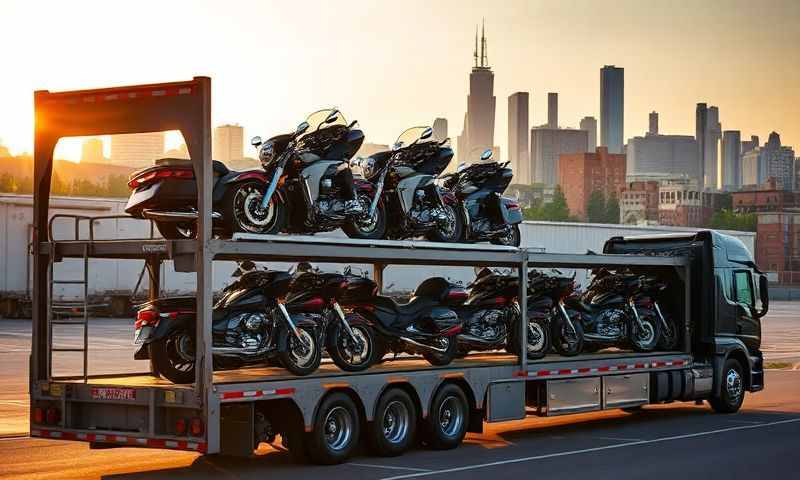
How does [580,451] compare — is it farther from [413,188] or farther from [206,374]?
[206,374]

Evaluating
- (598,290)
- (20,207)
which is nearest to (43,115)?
(598,290)

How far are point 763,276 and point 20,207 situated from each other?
3163 centimetres

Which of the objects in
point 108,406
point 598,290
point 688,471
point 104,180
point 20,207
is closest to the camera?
point 108,406

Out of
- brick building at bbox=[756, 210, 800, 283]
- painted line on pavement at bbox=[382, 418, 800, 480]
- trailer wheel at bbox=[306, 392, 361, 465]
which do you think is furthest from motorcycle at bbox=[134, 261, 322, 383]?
brick building at bbox=[756, 210, 800, 283]

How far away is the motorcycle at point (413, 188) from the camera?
16109 mm

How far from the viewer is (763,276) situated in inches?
834

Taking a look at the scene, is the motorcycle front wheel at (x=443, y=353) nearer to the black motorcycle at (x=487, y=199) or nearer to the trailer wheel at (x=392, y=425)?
the trailer wheel at (x=392, y=425)

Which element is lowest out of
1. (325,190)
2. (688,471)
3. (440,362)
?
(688,471)

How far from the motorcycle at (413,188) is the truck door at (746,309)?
5.90 m

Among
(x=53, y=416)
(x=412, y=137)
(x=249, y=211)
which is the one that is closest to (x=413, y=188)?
(x=412, y=137)

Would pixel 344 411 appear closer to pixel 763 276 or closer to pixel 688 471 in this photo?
pixel 688 471

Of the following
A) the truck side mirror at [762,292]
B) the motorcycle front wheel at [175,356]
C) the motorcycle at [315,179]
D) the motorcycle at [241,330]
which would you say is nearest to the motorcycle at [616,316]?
the truck side mirror at [762,292]

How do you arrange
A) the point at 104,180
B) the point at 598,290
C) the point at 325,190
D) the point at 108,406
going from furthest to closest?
the point at 104,180 < the point at 598,290 < the point at 325,190 < the point at 108,406

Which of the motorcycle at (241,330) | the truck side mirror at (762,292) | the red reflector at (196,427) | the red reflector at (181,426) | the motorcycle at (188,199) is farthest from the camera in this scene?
the truck side mirror at (762,292)
